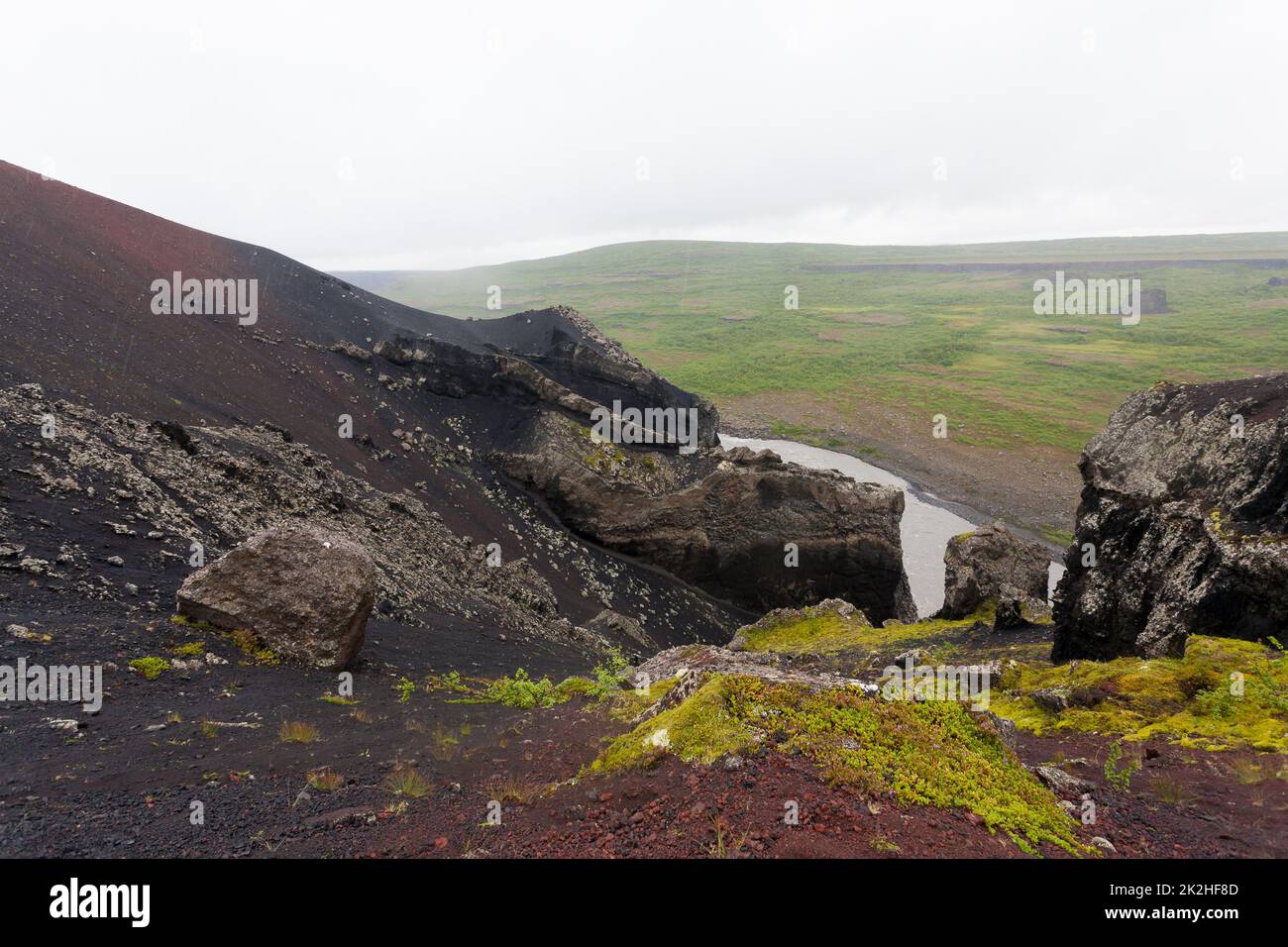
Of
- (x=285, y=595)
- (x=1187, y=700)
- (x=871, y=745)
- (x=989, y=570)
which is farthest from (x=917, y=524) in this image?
(x=871, y=745)

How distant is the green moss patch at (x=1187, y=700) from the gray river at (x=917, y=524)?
26.5m

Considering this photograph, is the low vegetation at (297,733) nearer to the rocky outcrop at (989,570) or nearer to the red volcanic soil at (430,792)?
the red volcanic soil at (430,792)

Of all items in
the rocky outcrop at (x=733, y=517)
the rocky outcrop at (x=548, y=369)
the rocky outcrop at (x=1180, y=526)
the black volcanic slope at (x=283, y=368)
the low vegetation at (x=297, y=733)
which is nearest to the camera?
the low vegetation at (x=297, y=733)

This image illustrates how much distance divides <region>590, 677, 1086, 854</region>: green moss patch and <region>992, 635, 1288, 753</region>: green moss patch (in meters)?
5.23

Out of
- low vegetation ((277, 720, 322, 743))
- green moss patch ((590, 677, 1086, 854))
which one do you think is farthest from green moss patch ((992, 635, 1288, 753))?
low vegetation ((277, 720, 322, 743))

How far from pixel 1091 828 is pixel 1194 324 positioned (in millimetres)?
163188

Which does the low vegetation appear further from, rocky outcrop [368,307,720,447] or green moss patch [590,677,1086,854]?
rocky outcrop [368,307,720,447]

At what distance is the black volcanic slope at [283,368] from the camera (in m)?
25.6

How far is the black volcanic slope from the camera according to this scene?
25.6m

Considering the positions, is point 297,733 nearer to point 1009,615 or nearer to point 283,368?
point 1009,615

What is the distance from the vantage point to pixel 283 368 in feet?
111

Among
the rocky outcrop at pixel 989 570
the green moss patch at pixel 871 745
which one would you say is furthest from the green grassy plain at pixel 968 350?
the green moss patch at pixel 871 745

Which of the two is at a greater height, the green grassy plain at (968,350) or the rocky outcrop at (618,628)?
the green grassy plain at (968,350)
